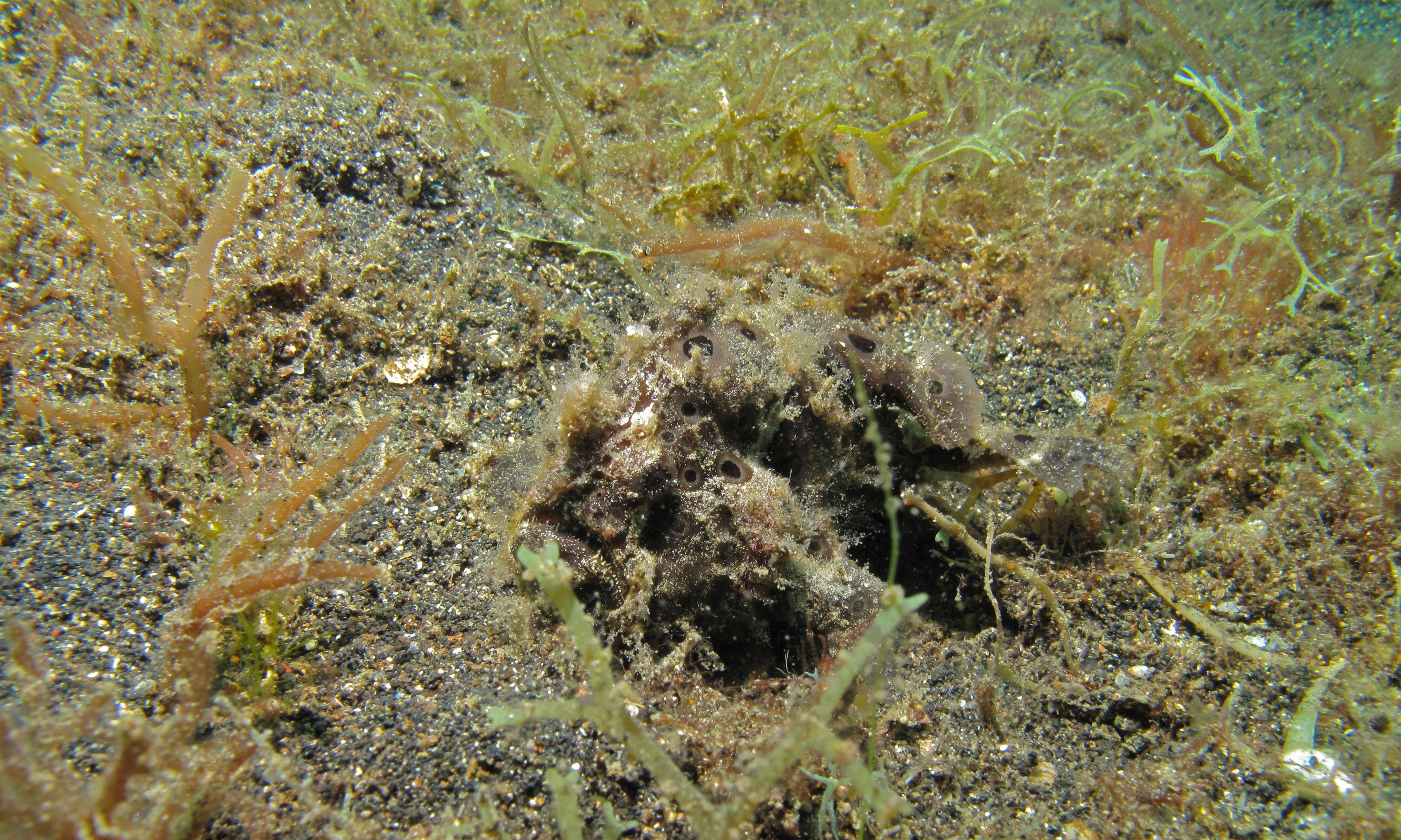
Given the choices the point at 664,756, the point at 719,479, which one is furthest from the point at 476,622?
the point at 664,756

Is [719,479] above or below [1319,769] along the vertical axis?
above

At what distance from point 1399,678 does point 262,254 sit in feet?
18.0

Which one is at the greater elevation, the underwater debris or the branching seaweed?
the underwater debris

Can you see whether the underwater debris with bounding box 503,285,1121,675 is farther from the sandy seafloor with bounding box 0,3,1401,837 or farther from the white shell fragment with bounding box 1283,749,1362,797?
the white shell fragment with bounding box 1283,749,1362,797

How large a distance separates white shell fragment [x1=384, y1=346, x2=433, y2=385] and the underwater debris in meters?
0.94

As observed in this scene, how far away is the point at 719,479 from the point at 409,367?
1984mm

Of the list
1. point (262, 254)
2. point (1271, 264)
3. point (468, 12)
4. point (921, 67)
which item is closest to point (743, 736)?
point (262, 254)

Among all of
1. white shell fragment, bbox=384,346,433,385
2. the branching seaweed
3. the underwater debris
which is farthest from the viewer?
white shell fragment, bbox=384,346,433,385

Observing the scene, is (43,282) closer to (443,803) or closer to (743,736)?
(443,803)

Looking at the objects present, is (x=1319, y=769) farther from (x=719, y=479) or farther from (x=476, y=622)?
(x=476, y=622)

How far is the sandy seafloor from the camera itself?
2086mm

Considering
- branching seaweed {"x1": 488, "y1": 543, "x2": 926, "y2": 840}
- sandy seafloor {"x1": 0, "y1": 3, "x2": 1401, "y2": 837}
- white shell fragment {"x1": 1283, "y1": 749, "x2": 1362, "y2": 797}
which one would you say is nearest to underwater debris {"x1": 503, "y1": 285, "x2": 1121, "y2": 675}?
sandy seafloor {"x1": 0, "y1": 3, "x2": 1401, "y2": 837}

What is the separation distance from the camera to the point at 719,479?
2.50 meters

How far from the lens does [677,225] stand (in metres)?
3.87
